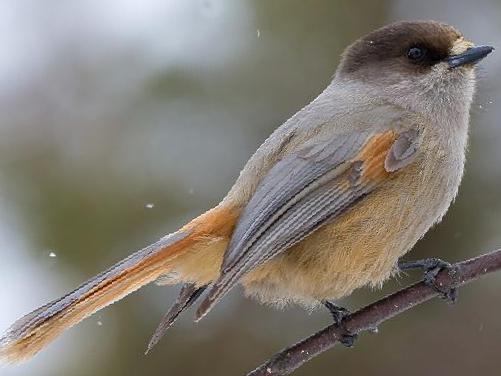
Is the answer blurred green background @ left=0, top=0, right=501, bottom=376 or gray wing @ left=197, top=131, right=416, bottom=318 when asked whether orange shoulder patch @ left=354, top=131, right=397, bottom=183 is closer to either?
gray wing @ left=197, top=131, right=416, bottom=318

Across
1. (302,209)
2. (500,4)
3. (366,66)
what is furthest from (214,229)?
(500,4)

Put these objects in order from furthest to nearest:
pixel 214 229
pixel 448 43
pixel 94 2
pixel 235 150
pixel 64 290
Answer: pixel 94 2, pixel 235 150, pixel 64 290, pixel 448 43, pixel 214 229

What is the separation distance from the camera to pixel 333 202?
4172mm

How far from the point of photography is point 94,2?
673cm

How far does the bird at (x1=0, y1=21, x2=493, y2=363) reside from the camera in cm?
399

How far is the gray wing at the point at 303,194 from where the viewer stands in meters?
3.94

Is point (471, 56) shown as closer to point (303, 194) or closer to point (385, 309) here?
point (303, 194)

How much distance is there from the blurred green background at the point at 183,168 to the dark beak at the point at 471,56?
43 cm

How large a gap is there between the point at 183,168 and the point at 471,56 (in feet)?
6.02

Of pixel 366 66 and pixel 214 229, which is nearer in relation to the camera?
pixel 214 229

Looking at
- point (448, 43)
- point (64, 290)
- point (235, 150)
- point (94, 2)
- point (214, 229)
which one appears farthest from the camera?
point (94, 2)

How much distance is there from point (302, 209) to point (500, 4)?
266cm

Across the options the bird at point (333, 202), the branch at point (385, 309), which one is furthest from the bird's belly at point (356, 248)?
the branch at point (385, 309)

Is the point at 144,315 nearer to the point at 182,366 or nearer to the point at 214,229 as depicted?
the point at 182,366
